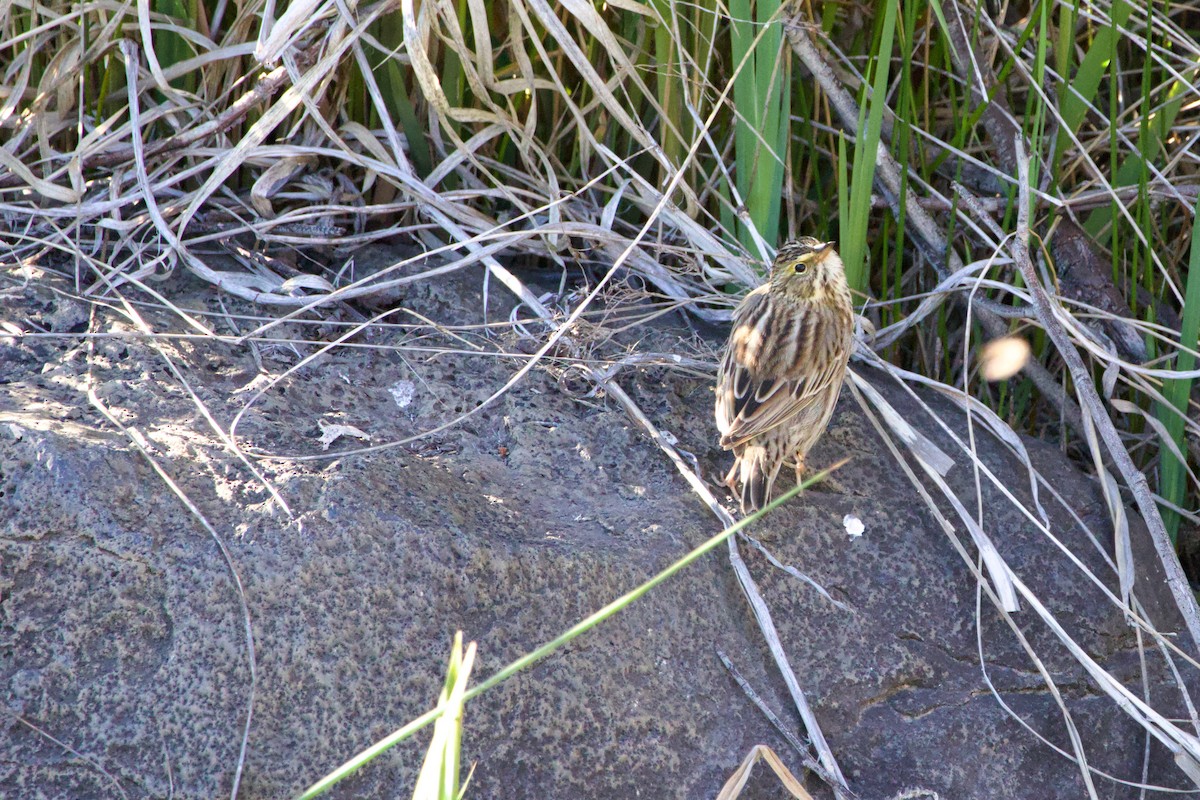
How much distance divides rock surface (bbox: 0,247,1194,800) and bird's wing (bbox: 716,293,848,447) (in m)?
0.16

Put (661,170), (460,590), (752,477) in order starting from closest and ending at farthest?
1. (460,590)
2. (752,477)
3. (661,170)

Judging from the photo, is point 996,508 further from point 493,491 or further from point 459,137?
point 459,137

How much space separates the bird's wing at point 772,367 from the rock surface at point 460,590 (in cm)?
16

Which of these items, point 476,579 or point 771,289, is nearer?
point 476,579

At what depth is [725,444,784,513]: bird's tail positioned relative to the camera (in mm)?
2711

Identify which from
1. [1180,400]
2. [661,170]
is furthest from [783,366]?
[1180,400]

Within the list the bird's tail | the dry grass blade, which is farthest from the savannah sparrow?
the dry grass blade

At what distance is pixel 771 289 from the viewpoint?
3188 millimetres

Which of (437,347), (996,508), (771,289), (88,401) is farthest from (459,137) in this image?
(996,508)

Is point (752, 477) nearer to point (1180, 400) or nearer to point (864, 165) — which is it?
point (864, 165)

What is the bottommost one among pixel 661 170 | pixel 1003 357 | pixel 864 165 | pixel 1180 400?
pixel 1003 357

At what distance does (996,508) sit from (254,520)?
6.01 ft

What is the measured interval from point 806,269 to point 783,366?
0.37 meters

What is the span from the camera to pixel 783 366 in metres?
2.96
